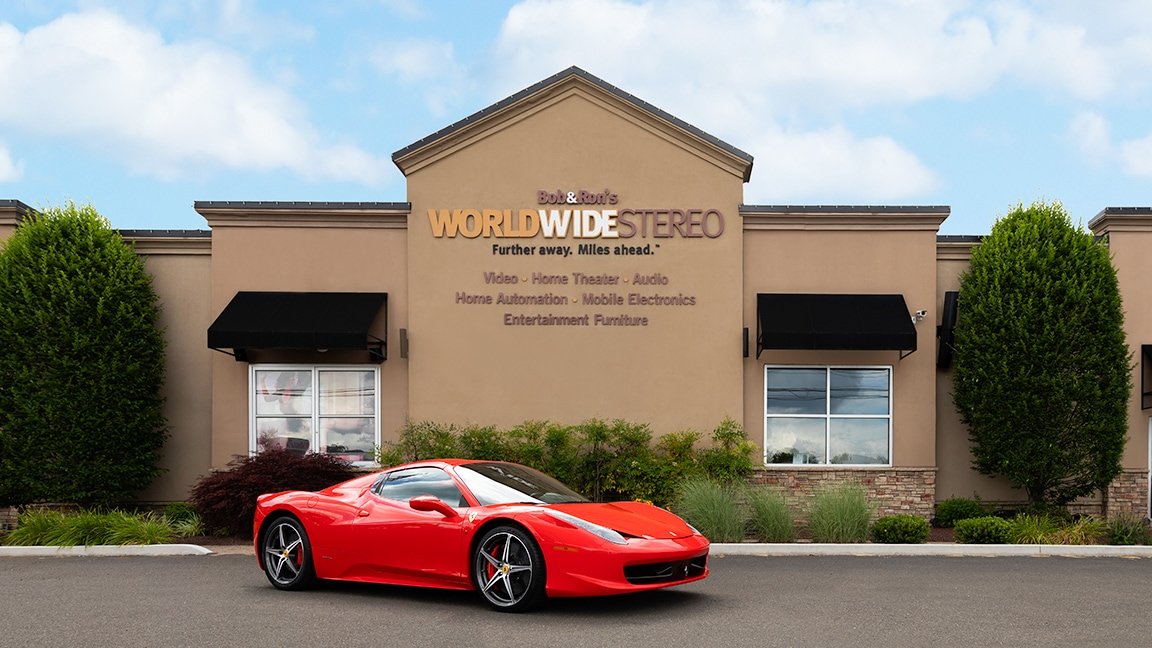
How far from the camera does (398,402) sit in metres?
19.3

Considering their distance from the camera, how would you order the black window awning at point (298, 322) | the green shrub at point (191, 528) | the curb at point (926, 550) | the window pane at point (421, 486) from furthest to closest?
the black window awning at point (298, 322), the green shrub at point (191, 528), the curb at point (926, 550), the window pane at point (421, 486)

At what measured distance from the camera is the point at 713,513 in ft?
51.2

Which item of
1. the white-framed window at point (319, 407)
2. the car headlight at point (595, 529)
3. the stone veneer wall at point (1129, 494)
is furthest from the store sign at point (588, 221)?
the car headlight at point (595, 529)

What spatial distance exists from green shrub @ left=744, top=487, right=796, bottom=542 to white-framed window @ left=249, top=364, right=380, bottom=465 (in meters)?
6.88

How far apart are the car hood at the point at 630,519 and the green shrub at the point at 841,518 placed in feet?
18.0

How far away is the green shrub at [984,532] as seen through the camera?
15820 mm

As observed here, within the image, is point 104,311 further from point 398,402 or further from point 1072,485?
point 1072,485

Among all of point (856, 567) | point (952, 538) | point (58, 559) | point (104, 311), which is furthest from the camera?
point (104, 311)

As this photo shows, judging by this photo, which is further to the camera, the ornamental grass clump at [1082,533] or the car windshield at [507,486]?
the ornamental grass clump at [1082,533]

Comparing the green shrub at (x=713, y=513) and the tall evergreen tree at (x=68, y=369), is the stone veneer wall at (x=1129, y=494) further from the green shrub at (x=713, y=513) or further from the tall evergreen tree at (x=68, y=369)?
the tall evergreen tree at (x=68, y=369)

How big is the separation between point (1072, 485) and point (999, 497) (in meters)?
1.31

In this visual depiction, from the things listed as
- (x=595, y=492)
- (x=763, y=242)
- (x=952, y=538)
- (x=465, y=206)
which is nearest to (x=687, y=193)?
(x=763, y=242)

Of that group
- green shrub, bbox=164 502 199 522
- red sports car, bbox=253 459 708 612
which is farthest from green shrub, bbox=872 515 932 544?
green shrub, bbox=164 502 199 522

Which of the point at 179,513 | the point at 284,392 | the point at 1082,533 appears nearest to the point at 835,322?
the point at 1082,533
